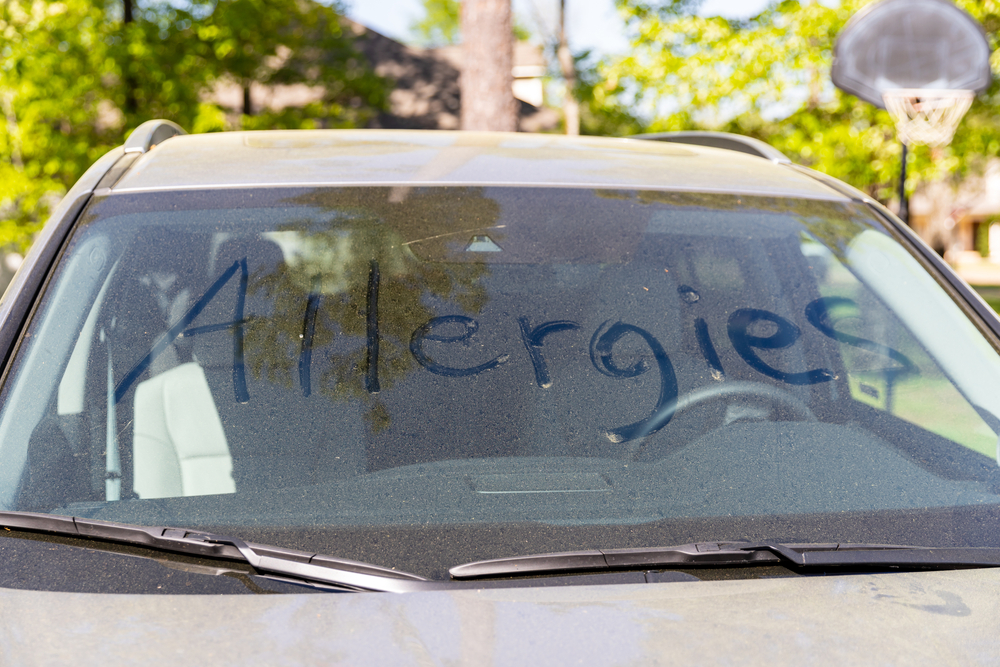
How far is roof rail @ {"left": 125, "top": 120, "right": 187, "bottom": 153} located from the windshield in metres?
0.39

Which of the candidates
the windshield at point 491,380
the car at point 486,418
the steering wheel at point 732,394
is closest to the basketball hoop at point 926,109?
the car at point 486,418

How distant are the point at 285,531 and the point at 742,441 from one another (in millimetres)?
871

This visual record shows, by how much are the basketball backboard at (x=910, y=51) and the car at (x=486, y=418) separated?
21.6 feet

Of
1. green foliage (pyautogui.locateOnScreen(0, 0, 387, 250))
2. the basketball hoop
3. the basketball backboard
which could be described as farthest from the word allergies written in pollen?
green foliage (pyautogui.locateOnScreen(0, 0, 387, 250))

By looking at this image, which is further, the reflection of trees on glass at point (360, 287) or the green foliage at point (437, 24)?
the green foliage at point (437, 24)

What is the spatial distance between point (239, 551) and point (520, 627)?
448 millimetres

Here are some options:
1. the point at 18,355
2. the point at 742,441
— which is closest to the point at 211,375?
the point at 18,355

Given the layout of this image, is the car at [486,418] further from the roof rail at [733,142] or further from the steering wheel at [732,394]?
the roof rail at [733,142]

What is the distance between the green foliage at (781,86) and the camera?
36.0ft

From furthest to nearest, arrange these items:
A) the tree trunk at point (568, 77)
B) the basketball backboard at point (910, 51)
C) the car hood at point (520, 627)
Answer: the tree trunk at point (568, 77) < the basketball backboard at point (910, 51) < the car hood at point (520, 627)

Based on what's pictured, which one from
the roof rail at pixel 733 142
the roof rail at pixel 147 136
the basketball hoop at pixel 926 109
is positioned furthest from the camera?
the basketball hoop at pixel 926 109

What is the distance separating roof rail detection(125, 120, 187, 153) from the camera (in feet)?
7.56

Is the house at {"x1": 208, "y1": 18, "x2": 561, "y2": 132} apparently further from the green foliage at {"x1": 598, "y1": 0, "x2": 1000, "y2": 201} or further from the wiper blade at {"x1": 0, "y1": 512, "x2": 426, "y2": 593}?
the wiper blade at {"x1": 0, "y1": 512, "x2": 426, "y2": 593}

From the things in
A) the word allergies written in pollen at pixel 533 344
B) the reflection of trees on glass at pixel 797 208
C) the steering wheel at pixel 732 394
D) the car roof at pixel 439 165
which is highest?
the car roof at pixel 439 165
